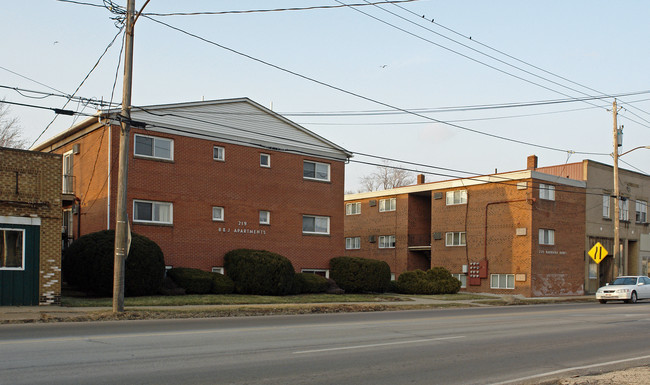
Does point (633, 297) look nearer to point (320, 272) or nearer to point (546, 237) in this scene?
point (546, 237)

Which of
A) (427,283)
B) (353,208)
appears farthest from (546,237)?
(353,208)

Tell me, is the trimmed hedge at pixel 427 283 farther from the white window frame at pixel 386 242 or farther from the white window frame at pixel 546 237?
the white window frame at pixel 386 242

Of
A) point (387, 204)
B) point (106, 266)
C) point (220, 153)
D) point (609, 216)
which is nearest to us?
point (106, 266)

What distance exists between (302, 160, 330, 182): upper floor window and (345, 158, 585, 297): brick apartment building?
11676 mm

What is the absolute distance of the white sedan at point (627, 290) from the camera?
104ft

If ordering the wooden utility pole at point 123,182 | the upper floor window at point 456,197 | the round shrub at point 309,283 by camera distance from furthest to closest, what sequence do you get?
the upper floor window at point 456,197 → the round shrub at point 309,283 → the wooden utility pole at point 123,182

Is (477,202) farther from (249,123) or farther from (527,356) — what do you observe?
(527,356)

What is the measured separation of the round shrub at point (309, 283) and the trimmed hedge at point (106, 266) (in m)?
6.69

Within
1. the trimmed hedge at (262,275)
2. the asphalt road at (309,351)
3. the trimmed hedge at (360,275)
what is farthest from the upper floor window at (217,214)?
the asphalt road at (309,351)

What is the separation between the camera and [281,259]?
2808cm

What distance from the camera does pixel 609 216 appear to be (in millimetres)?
45000

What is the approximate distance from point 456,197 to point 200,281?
23528mm

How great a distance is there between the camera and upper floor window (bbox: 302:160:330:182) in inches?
1305

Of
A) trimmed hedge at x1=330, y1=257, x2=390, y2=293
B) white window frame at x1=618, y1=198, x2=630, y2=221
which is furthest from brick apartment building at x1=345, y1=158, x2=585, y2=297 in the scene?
trimmed hedge at x1=330, y1=257, x2=390, y2=293
